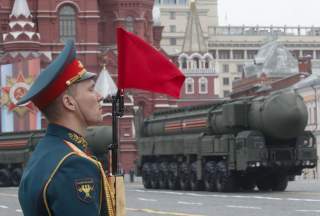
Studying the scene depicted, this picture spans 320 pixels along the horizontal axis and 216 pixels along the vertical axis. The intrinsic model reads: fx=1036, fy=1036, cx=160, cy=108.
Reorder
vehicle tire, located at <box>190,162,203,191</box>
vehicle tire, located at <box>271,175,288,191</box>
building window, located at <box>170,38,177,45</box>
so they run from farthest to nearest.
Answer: building window, located at <box>170,38,177,45</box> < vehicle tire, located at <box>190,162,203,191</box> < vehicle tire, located at <box>271,175,288,191</box>

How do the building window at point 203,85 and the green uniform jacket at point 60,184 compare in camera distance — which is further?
the building window at point 203,85

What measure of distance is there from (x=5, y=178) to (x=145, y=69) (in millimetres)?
46184

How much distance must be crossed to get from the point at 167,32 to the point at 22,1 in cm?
11231

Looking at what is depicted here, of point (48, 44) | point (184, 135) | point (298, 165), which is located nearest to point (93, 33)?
point (48, 44)

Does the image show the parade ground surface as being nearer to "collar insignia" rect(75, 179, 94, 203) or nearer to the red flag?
the red flag

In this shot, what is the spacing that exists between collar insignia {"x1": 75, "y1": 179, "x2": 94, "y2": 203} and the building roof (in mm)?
110995

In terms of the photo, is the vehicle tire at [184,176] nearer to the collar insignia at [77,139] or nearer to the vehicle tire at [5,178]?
the vehicle tire at [5,178]

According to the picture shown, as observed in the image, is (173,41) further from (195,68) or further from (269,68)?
(269,68)

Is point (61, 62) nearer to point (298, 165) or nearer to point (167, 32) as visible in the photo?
point (298, 165)

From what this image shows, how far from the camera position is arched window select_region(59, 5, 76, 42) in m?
84.8

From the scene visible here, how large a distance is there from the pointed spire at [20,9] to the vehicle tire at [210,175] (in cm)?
4885

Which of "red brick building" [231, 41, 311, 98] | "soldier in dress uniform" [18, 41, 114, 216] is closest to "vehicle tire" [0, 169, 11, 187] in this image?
"soldier in dress uniform" [18, 41, 114, 216]

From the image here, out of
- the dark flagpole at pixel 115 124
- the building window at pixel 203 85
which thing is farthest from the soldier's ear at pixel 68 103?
the building window at pixel 203 85

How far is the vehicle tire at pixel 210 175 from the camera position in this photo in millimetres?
34125
